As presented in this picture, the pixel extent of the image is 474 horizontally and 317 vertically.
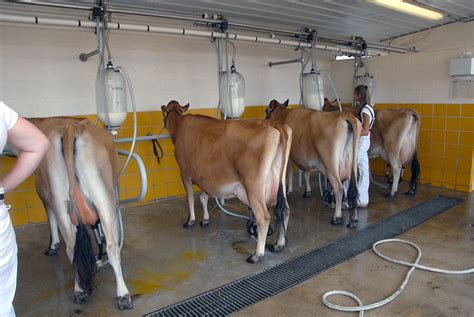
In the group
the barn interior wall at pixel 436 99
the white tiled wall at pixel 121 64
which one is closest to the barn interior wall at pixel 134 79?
the white tiled wall at pixel 121 64

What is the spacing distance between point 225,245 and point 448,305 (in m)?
1.94

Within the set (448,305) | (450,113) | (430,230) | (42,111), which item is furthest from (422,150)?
(42,111)

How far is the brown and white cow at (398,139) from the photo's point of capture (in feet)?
17.0

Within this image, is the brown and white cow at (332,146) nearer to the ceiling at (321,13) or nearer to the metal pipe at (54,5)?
the ceiling at (321,13)

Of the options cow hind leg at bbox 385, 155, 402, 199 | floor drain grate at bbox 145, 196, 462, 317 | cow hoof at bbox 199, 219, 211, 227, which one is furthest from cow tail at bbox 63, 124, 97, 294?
cow hind leg at bbox 385, 155, 402, 199

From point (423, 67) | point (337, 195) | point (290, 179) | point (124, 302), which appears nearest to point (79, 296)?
point (124, 302)

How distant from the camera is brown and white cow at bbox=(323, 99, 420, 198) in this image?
5195mm

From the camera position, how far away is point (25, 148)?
171cm

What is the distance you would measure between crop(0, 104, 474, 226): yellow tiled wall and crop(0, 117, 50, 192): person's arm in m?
2.92

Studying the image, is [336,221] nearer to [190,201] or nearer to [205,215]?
[205,215]

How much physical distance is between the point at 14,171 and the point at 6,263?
0.41 m

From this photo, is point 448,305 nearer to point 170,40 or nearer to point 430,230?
point 430,230

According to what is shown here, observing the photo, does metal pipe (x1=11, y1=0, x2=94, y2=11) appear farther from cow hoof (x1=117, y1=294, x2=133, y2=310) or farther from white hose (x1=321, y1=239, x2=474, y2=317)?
white hose (x1=321, y1=239, x2=474, y2=317)

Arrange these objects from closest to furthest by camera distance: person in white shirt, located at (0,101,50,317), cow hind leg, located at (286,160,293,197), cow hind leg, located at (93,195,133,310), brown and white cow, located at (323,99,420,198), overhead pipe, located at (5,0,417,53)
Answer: person in white shirt, located at (0,101,50,317)
cow hind leg, located at (93,195,133,310)
overhead pipe, located at (5,0,417,53)
brown and white cow, located at (323,99,420,198)
cow hind leg, located at (286,160,293,197)
